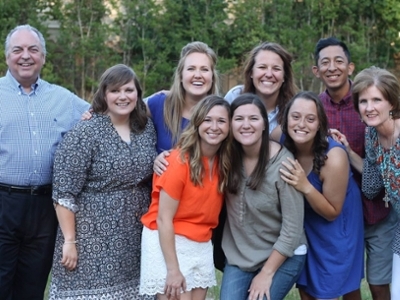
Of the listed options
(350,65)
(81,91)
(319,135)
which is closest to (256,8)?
(81,91)

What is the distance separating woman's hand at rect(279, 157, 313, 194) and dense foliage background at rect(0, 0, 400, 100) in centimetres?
685

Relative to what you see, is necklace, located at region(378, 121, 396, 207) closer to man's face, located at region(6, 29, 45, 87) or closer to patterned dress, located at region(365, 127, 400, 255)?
patterned dress, located at region(365, 127, 400, 255)

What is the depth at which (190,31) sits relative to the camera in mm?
10672

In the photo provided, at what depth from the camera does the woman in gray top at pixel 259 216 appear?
3867mm

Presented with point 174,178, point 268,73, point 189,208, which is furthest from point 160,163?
point 268,73

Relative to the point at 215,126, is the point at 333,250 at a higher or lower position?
lower

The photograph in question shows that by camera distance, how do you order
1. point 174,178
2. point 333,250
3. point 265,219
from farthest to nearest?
point 333,250
point 265,219
point 174,178

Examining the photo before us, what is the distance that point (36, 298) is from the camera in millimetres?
4531

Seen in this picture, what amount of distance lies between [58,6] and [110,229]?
737 cm

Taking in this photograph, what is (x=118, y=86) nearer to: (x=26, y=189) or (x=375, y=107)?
(x=26, y=189)

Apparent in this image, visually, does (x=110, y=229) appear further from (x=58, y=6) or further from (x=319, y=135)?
(x=58, y=6)

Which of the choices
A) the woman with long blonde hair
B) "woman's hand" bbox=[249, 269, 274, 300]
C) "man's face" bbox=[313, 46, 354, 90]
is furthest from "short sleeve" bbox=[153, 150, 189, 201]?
"man's face" bbox=[313, 46, 354, 90]

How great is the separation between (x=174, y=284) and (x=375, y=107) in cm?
167

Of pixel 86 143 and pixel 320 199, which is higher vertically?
pixel 86 143
